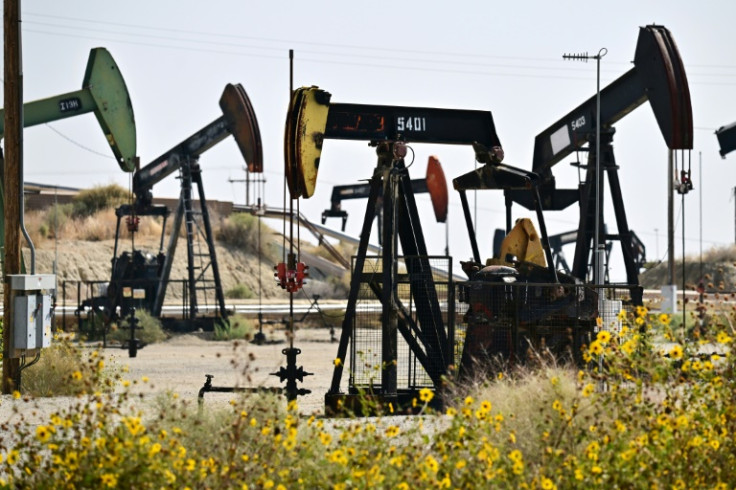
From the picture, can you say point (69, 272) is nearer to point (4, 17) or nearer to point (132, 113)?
point (132, 113)

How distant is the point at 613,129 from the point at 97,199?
43.5 m

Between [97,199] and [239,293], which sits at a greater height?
[97,199]

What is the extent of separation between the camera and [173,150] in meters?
32.4

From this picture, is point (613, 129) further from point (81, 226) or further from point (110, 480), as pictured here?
point (81, 226)

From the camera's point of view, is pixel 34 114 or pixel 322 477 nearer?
pixel 322 477

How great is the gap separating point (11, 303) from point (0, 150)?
372 inches

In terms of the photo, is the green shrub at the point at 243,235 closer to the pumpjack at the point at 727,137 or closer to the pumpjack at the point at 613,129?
the pumpjack at the point at 727,137

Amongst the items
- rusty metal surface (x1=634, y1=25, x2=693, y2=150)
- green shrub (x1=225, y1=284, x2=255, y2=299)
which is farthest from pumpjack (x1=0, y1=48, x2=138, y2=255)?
green shrub (x1=225, y1=284, x2=255, y2=299)

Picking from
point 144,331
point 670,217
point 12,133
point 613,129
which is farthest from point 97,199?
point 12,133

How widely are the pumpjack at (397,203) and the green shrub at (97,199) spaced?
47421 mm

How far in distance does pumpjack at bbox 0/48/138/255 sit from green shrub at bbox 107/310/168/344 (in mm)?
3391

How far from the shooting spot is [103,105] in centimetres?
2880

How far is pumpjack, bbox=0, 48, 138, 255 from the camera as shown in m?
28.7

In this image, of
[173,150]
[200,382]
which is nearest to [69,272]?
[173,150]
